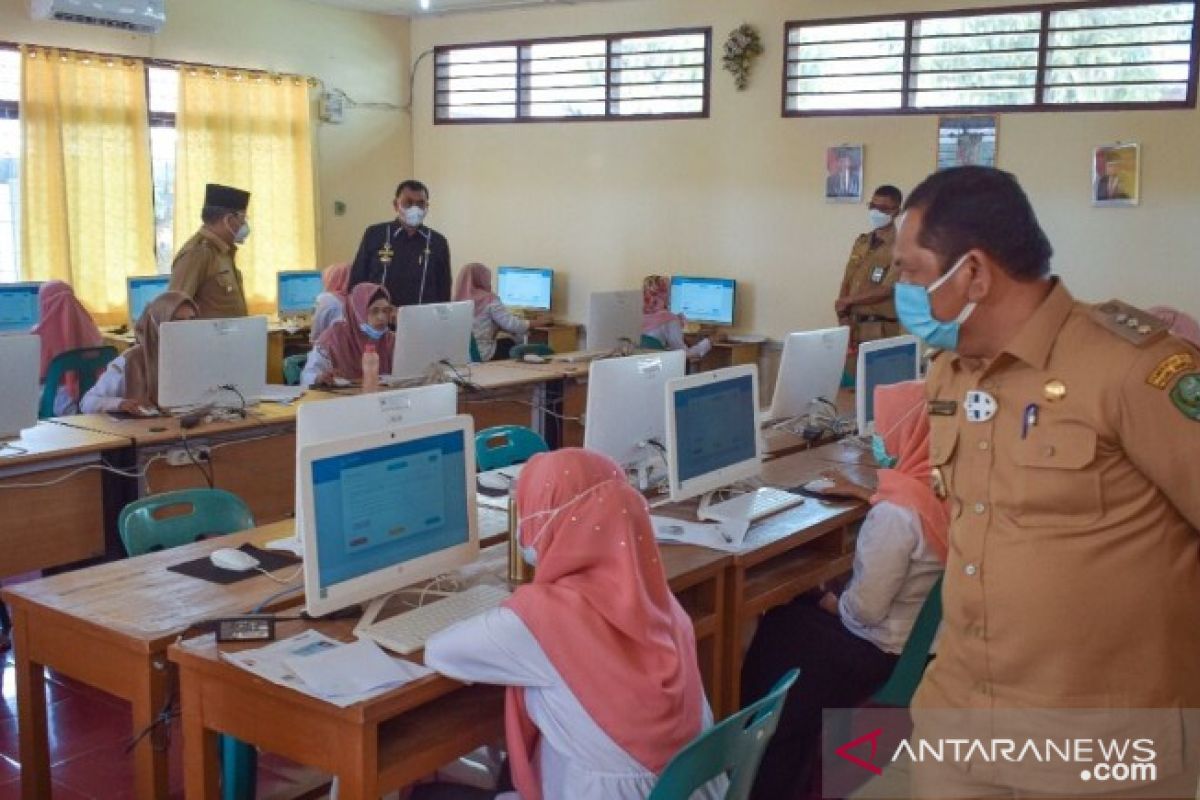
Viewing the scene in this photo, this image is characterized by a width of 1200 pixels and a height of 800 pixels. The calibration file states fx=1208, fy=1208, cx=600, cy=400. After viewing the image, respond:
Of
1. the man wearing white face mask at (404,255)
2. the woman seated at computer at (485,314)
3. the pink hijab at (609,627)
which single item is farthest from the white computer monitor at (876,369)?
the woman seated at computer at (485,314)

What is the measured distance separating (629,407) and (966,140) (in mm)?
4472

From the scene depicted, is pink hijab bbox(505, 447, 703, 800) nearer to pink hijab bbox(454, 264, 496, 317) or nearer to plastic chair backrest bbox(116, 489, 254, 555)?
plastic chair backrest bbox(116, 489, 254, 555)

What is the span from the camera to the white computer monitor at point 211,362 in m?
4.48

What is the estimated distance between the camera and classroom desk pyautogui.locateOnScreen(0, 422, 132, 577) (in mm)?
4066

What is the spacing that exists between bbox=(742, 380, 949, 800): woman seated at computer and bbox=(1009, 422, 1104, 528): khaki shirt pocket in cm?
125

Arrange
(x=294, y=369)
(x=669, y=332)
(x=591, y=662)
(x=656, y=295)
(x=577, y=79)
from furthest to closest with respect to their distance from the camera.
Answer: (x=577, y=79), (x=656, y=295), (x=669, y=332), (x=294, y=369), (x=591, y=662)

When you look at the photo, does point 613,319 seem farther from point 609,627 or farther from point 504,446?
point 609,627

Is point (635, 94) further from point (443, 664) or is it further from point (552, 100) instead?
point (443, 664)

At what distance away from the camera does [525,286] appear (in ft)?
31.0

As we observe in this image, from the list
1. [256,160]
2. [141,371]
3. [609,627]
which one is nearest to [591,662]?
[609,627]

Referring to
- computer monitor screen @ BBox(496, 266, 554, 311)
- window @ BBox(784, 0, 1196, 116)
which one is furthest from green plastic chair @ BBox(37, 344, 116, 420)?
window @ BBox(784, 0, 1196, 116)

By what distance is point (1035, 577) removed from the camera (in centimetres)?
167

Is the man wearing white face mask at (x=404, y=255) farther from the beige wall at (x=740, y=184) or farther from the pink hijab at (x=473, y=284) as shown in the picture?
the beige wall at (x=740, y=184)

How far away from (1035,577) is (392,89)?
8.94 metres
